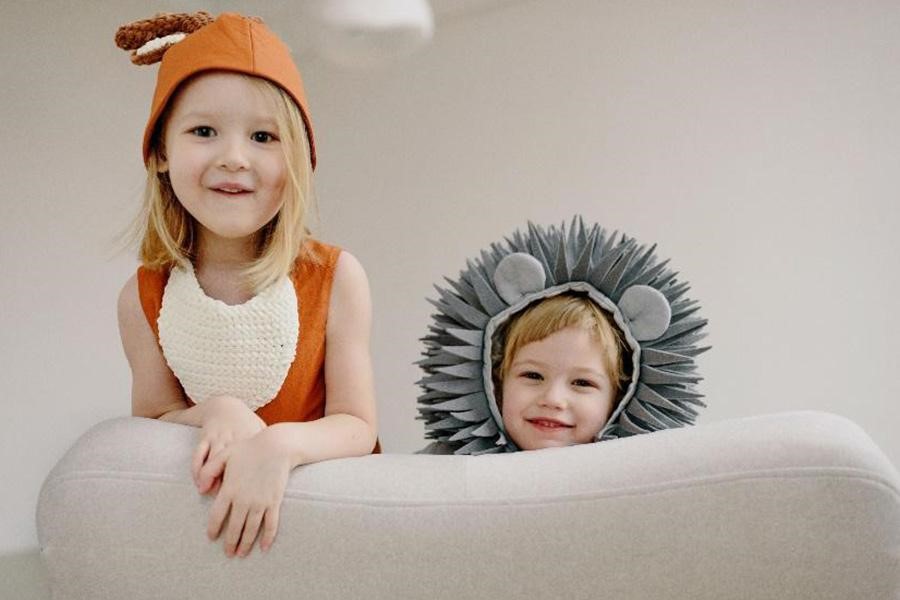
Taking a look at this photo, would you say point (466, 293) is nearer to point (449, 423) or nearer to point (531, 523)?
point (449, 423)

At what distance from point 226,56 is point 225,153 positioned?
0.11m

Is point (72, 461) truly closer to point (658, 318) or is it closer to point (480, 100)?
point (658, 318)


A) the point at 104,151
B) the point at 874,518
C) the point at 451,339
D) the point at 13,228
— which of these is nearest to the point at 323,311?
the point at 451,339

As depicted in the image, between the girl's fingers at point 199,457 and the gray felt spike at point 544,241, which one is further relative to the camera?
the gray felt spike at point 544,241

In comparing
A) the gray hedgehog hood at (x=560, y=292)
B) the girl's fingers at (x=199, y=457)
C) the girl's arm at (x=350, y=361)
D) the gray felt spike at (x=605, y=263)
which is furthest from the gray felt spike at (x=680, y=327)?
the girl's fingers at (x=199, y=457)

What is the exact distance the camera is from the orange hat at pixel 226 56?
1.06 meters

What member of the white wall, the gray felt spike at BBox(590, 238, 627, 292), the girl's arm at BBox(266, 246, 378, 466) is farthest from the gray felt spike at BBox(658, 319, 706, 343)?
the white wall

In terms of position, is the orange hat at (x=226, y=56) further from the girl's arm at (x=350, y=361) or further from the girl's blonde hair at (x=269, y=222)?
the girl's arm at (x=350, y=361)

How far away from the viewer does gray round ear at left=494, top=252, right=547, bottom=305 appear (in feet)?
4.00

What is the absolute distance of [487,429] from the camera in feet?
4.00

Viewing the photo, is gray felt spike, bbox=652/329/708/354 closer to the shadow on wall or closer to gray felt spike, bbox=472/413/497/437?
gray felt spike, bbox=472/413/497/437

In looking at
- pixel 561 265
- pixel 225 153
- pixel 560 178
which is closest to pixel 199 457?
pixel 225 153

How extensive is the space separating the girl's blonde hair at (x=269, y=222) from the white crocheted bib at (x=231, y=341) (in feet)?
0.11

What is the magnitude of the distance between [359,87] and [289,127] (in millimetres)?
1430
